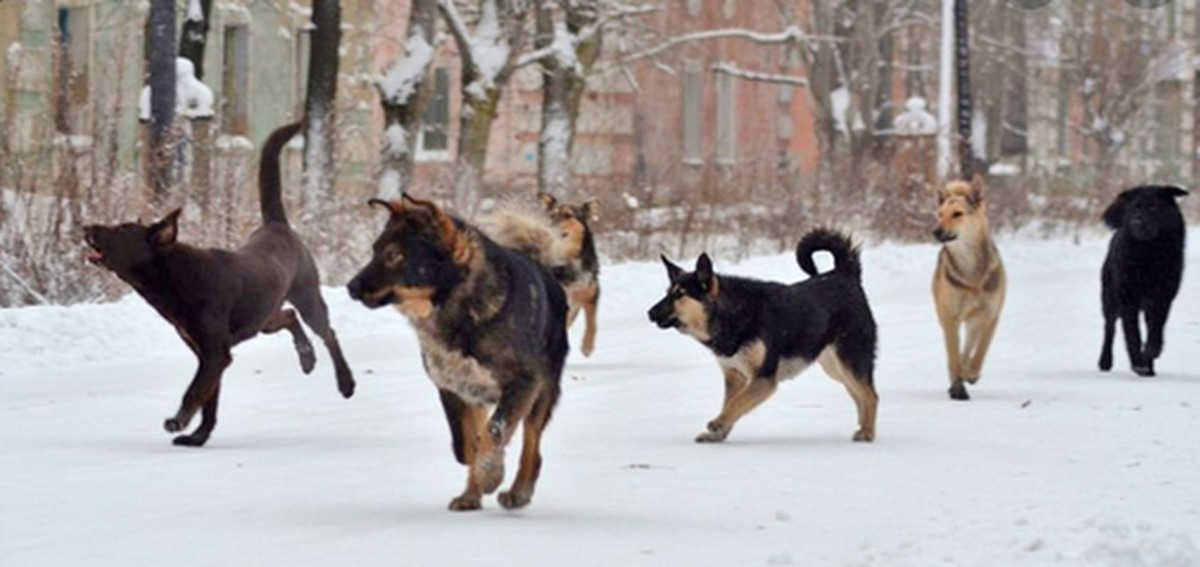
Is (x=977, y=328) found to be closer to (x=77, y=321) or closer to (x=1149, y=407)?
(x=1149, y=407)

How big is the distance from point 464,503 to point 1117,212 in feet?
28.9

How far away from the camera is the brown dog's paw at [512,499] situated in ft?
29.7

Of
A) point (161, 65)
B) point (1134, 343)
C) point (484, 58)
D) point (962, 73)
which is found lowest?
point (1134, 343)

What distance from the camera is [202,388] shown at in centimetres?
1121

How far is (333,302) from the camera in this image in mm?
19234

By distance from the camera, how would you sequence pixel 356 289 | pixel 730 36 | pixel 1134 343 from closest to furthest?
pixel 356 289 → pixel 1134 343 → pixel 730 36

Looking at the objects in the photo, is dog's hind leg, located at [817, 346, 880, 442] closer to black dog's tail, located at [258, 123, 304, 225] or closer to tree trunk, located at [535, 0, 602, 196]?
black dog's tail, located at [258, 123, 304, 225]

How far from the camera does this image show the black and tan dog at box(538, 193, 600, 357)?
16.8m

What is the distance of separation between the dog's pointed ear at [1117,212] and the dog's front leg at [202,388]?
24.9ft

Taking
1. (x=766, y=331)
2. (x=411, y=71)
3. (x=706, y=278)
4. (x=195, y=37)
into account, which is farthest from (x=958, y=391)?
(x=411, y=71)

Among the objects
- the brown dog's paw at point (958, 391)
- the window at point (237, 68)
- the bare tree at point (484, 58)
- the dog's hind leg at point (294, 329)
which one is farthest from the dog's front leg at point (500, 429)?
the window at point (237, 68)

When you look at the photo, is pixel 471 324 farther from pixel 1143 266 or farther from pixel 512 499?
pixel 1143 266

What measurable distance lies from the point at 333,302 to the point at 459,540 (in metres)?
11.0

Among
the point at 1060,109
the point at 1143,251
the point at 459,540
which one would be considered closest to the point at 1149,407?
the point at 1143,251
